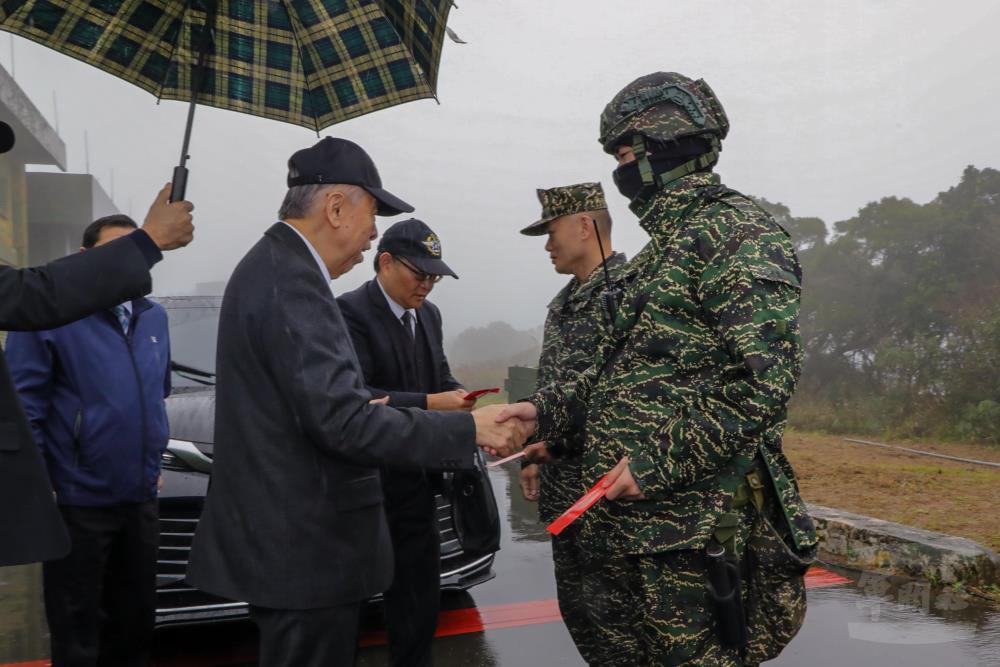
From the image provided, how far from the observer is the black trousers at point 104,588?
2938 millimetres

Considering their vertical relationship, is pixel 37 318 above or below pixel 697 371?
above

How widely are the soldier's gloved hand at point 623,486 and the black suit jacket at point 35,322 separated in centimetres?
126

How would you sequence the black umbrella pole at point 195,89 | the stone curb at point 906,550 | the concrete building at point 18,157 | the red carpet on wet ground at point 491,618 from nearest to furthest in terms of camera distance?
the black umbrella pole at point 195,89 → the red carpet on wet ground at point 491,618 → the stone curb at point 906,550 → the concrete building at point 18,157

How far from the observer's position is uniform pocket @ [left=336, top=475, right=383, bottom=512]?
6.78 ft

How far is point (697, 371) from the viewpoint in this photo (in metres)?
2.14

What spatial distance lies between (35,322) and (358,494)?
0.86 metres

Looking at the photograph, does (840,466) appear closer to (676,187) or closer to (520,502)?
(520,502)

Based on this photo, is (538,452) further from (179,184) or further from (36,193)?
(36,193)

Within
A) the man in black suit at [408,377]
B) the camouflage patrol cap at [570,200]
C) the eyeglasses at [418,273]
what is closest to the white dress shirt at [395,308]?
the man in black suit at [408,377]

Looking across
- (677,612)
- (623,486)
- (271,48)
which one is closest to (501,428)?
(623,486)

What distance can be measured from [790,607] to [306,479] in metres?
1.33

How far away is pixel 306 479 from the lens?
203cm

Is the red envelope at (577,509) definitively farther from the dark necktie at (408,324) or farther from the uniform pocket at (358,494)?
the dark necktie at (408,324)

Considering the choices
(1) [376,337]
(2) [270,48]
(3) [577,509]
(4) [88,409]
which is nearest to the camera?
(3) [577,509]
